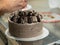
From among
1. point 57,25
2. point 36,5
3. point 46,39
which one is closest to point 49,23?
point 57,25

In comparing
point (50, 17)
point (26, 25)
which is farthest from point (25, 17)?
point (50, 17)

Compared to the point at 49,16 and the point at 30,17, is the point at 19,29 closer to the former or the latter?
the point at 30,17

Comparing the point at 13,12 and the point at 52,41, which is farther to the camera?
the point at 13,12

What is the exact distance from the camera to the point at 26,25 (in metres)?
0.71

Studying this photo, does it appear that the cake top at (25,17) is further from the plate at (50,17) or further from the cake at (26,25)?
the plate at (50,17)

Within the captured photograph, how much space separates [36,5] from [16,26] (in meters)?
0.59

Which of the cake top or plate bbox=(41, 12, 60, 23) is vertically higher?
the cake top

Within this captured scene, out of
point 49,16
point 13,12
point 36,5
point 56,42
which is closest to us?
point 56,42

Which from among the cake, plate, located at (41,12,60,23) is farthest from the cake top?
plate, located at (41,12,60,23)

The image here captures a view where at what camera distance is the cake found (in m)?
0.71

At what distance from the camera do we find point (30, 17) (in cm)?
74

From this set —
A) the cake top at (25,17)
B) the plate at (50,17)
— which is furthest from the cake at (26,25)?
the plate at (50,17)

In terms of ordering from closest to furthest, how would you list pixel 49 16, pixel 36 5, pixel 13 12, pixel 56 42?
pixel 56 42 → pixel 13 12 → pixel 49 16 → pixel 36 5

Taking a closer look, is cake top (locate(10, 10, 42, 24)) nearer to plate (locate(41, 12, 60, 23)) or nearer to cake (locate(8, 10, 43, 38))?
cake (locate(8, 10, 43, 38))
